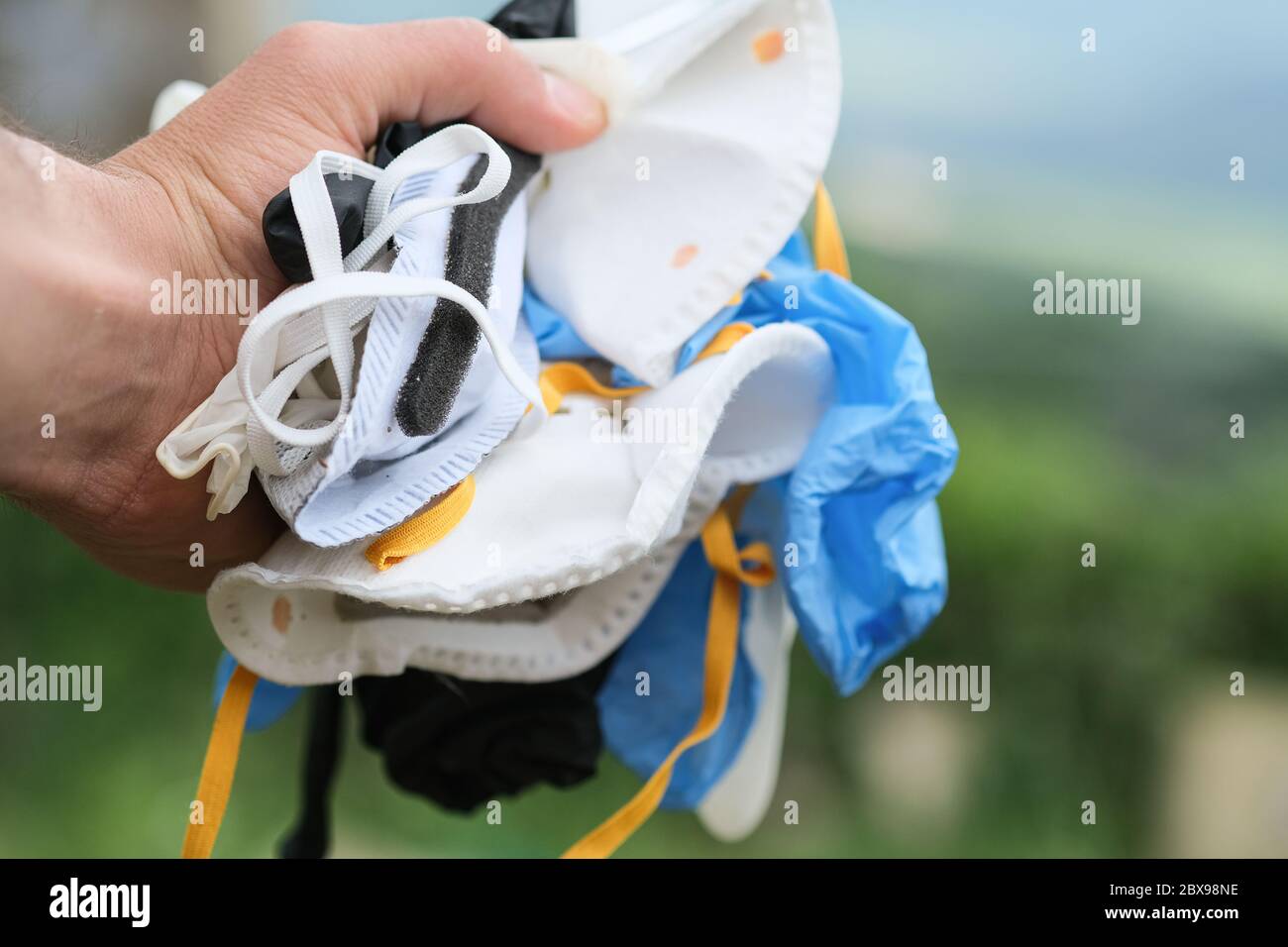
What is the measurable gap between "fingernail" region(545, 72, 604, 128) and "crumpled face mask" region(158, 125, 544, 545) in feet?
0.27

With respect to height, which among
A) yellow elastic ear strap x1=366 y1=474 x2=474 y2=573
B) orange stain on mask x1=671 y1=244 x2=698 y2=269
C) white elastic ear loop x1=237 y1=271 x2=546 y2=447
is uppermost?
orange stain on mask x1=671 y1=244 x2=698 y2=269

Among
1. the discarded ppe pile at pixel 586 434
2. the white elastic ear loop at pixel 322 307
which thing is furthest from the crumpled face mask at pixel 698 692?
the white elastic ear loop at pixel 322 307

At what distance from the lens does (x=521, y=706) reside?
0.49m

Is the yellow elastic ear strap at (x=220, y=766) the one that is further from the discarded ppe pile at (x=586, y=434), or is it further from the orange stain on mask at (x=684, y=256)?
the orange stain on mask at (x=684, y=256)

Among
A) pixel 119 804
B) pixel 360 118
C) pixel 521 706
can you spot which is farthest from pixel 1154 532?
pixel 119 804

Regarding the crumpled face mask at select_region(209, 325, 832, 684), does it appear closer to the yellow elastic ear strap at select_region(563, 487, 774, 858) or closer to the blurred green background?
the yellow elastic ear strap at select_region(563, 487, 774, 858)

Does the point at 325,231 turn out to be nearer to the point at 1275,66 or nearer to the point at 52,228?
the point at 52,228

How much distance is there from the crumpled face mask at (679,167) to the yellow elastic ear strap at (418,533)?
94 mm

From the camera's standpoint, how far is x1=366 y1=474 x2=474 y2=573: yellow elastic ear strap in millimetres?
337

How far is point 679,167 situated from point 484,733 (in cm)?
27

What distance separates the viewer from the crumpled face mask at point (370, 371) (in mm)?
314

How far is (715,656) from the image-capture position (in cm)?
44

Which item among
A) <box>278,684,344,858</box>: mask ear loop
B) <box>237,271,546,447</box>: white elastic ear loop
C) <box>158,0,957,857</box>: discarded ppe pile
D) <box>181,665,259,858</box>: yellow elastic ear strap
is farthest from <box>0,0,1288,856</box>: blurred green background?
<box>237,271,546,447</box>: white elastic ear loop
